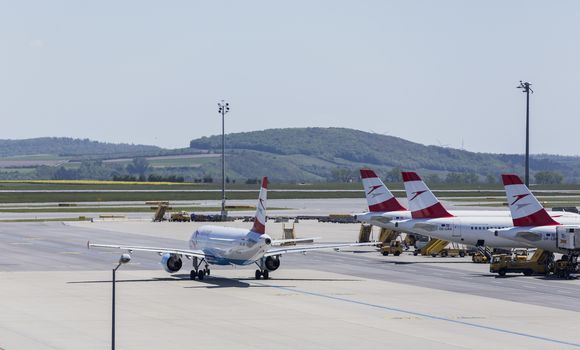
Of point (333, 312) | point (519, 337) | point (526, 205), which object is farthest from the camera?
point (526, 205)

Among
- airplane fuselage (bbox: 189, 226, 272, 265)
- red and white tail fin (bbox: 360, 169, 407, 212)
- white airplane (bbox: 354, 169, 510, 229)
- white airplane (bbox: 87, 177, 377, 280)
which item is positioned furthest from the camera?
red and white tail fin (bbox: 360, 169, 407, 212)

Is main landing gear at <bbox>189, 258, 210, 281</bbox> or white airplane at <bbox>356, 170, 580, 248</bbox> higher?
white airplane at <bbox>356, 170, 580, 248</bbox>

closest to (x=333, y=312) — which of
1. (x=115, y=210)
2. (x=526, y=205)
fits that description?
(x=526, y=205)

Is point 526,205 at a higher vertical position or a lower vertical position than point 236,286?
higher

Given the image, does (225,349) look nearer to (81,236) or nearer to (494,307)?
(494,307)

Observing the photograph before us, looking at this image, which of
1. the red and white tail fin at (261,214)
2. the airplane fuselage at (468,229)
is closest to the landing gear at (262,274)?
the red and white tail fin at (261,214)

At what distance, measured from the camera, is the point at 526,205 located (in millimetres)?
85875

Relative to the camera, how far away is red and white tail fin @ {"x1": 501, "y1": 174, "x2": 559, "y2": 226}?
85625mm

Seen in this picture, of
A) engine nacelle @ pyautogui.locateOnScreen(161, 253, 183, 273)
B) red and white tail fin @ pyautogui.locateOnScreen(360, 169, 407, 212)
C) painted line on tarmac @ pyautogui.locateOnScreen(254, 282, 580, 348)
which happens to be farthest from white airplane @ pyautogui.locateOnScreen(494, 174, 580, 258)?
engine nacelle @ pyautogui.locateOnScreen(161, 253, 183, 273)

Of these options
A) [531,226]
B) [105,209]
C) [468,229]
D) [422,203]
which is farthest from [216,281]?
[105,209]

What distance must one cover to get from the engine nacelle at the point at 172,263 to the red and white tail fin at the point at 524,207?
23619mm

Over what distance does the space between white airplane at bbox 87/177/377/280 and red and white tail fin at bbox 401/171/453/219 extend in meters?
17.4

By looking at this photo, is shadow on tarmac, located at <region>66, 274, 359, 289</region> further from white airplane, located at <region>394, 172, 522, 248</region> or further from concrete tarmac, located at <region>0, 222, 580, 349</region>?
white airplane, located at <region>394, 172, 522, 248</region>

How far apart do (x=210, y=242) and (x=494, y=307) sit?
21.0m
